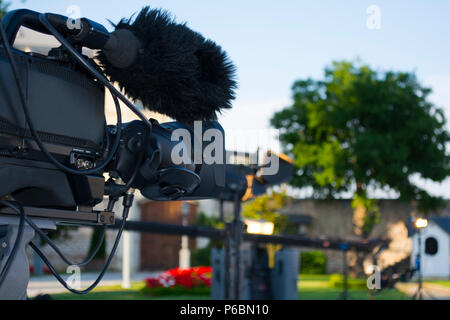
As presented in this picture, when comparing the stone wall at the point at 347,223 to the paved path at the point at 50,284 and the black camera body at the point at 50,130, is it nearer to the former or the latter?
the paved path at the point at 50,284

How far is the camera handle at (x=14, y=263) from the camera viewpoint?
179 cm

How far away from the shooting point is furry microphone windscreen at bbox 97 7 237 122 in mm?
1912

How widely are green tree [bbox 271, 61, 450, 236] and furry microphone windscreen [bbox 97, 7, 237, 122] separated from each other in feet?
87.2

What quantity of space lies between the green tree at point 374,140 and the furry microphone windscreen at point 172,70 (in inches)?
1046

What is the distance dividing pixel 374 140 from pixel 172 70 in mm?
27328

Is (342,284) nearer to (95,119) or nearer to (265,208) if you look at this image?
(265,208)

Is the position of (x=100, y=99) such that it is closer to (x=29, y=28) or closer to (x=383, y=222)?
(x=29, y=28)

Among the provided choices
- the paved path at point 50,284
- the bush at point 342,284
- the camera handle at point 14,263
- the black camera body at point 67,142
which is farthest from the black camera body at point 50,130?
the bush at point 342,284

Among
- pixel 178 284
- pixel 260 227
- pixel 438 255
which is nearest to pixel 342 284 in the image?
pixel 178 284

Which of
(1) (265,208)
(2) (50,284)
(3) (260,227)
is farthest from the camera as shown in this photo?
(1) (265,208)

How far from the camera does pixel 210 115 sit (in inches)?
87.0

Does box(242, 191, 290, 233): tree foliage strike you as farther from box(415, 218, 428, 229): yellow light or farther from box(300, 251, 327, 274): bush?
box(415, 218, 428, 229): yellow light

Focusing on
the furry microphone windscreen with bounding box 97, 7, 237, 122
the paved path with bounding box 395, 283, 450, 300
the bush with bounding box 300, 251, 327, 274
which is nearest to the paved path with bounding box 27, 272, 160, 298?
the paved path with bounding box 395, 283, 450, 300

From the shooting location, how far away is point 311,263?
100ft
